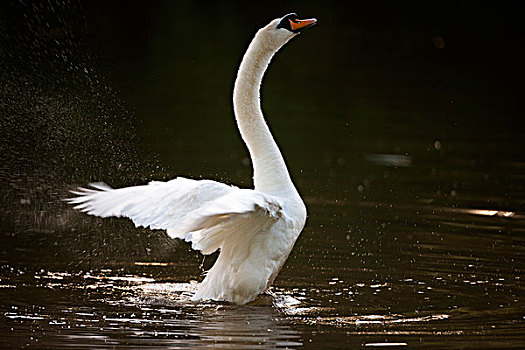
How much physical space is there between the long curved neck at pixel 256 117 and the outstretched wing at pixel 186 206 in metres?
0.55

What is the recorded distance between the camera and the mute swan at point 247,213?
7.78 m

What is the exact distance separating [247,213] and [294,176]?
6217mm

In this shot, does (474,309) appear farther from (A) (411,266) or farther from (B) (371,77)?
(B) (371,77)

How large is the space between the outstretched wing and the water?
2.10 ft

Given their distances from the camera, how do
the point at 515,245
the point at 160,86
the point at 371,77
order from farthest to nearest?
the point at 371,77 < the point at 160,86 < the point at 515,245

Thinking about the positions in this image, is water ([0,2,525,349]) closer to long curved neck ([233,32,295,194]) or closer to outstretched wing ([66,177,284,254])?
outstretched wing ([66,177,284,254])

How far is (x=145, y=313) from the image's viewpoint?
792cm

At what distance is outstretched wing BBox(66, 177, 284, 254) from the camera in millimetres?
7449

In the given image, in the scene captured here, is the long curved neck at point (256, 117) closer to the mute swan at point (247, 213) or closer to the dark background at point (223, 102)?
the mute swan at point (247, 213)

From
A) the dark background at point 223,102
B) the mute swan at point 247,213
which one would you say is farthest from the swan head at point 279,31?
the dark background at point 223,102

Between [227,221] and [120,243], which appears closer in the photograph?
[227,221]

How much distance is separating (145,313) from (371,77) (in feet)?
54.9

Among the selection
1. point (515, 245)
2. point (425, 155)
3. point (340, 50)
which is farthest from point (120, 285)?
point (340, 50)

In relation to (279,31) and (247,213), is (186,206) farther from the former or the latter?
(279,31)
